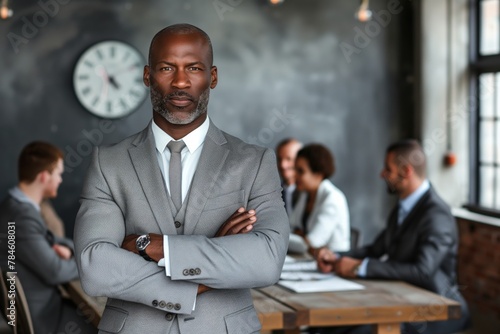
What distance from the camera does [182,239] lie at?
68.9 inches

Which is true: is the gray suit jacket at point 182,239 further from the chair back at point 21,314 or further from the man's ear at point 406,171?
the man's ear at point 406,171

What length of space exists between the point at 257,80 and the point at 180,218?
4889mm

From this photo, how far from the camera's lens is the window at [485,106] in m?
6.06

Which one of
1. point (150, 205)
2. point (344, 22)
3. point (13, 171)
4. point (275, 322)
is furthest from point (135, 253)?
point (344, 22)

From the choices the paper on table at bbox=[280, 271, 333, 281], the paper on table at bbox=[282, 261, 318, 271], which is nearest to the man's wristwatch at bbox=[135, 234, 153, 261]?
the paper on table at bbox=[280, 271, 333, 281]

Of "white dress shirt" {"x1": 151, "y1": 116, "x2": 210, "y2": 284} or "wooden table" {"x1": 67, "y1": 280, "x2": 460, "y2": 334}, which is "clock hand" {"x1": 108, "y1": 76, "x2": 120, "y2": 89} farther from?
"white dress shirt" {"x1": 151, "y1": 116, "x2": 210, "y2": 284}

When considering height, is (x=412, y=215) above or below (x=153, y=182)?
below

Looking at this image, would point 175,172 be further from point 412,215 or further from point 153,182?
point 412,215

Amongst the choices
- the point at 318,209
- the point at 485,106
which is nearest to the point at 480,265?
the point at 485,106

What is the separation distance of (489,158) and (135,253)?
503cm

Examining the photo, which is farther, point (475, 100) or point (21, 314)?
point (475, 100)

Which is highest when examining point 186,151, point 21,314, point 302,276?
point 186,151

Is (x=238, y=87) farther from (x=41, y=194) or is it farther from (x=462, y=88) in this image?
(x=41, y=194)

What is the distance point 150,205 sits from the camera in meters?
1.84
